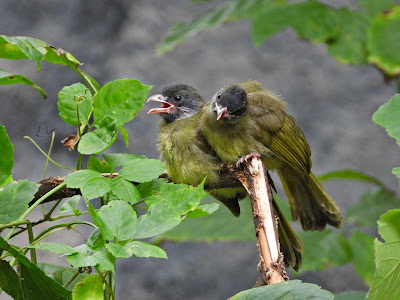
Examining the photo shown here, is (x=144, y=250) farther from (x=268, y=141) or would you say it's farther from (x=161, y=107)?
(x=161, y=107)

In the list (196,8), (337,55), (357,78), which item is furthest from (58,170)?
(357,78)

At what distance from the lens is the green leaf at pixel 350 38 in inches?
161

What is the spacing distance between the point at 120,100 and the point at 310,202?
129cm

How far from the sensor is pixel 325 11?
13.4 ft

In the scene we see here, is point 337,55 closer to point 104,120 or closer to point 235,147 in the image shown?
point 235,147

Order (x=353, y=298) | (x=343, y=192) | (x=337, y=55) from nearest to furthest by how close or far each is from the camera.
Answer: (x=353, y=298) → (x=337, y=55) → (x=343, y=192)

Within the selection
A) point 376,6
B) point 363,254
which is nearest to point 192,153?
point 363,254

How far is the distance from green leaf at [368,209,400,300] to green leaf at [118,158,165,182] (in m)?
0.65

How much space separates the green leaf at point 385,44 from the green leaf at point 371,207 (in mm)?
940

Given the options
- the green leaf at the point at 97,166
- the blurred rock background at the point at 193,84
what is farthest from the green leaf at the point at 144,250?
the blurred rock background at the point at 193,84

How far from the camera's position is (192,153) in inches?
97.0

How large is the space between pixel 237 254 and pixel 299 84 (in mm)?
1909

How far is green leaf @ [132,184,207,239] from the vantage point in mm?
1318

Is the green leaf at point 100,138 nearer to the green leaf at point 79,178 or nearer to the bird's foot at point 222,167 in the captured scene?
the green leaf at point 79,178
